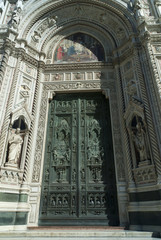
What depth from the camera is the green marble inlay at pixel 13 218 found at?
4938mm

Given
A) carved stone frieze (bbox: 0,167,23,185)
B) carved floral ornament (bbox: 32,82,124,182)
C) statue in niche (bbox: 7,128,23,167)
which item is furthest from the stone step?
carved floral ornament (bbox: 32,82,124,182)

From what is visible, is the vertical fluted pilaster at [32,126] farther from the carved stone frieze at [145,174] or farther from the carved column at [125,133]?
the carved stone frieze at [145,174]

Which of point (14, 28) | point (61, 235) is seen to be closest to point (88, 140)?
point (61, 235)

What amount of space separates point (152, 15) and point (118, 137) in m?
5.83

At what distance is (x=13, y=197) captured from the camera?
5340 millimetres

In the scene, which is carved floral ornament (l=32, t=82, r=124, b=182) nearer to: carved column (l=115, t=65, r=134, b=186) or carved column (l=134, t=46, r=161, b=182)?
carved column (l=115, t=65, r=134, b=186)

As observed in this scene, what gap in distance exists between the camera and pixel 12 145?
5777 millimetres

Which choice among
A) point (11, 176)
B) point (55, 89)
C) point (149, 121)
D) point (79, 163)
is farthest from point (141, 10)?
point (11, 176)

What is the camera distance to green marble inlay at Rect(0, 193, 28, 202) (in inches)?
202

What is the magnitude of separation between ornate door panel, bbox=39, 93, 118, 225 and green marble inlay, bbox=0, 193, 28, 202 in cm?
70

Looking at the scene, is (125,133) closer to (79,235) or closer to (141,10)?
(79,235)

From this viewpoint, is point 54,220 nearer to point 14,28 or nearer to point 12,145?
point 12,145

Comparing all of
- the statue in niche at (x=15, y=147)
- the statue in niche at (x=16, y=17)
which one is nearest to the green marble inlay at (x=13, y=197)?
the statue in niche at (x=15, y=147)

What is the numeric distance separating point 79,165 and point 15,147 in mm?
2240
